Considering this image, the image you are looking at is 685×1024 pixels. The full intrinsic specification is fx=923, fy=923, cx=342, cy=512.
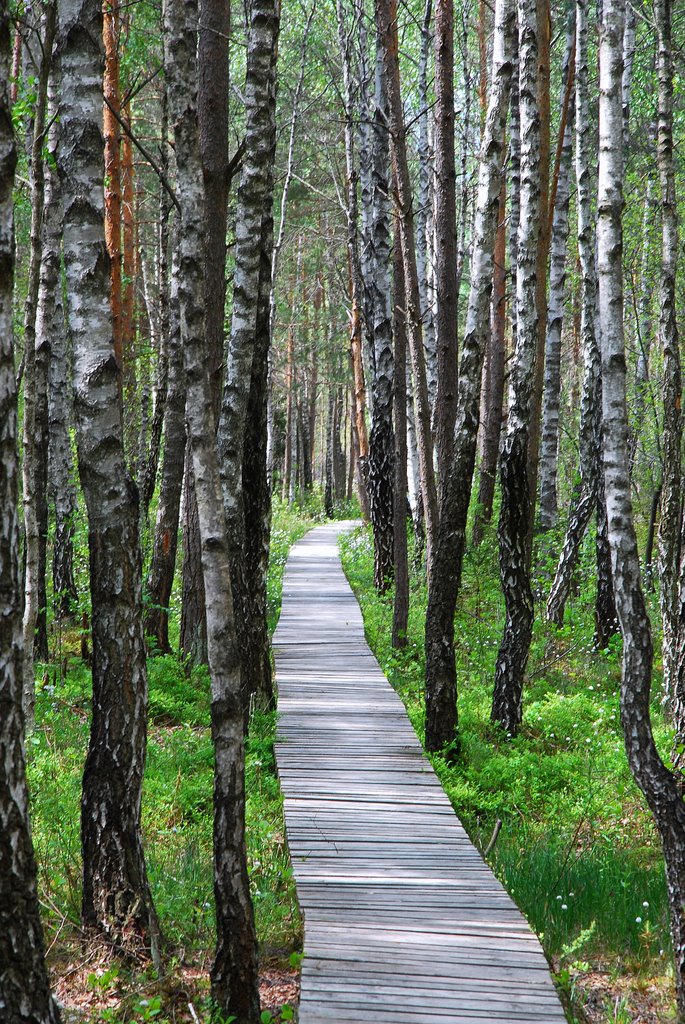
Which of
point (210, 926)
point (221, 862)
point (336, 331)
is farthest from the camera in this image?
point (336, 331)

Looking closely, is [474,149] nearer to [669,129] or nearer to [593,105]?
[593,105]

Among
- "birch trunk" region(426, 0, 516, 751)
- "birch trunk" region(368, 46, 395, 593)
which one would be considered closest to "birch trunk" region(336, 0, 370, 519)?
"birch trunk" region(368, 46, 395, 593)

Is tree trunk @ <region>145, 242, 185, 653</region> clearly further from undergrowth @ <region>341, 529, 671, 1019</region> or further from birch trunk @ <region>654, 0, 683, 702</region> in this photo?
birch trunk @ <region>654, 0, 683, 702</region>

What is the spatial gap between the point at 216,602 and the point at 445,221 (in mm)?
5903

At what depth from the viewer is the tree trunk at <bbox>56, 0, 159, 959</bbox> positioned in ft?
14.2

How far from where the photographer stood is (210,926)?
16.7ft

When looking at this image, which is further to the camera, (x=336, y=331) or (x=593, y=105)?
(x=336, y=331)

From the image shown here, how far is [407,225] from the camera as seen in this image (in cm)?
902

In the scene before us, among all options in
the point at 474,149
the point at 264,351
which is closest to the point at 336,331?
the point at 474,149

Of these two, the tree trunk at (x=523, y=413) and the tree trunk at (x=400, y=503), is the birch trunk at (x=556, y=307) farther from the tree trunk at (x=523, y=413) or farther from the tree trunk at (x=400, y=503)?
the tree trunk at (x=523, y=413)

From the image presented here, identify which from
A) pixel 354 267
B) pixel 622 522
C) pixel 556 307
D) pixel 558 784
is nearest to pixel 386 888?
pixel 622 522

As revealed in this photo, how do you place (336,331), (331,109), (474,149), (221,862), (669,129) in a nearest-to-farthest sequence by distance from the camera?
(221,862) → (669,129) → (474,149) → (331,109) → (336,331)

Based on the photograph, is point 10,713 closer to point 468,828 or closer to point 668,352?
point 468,828

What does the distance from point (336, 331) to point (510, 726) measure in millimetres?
26178
